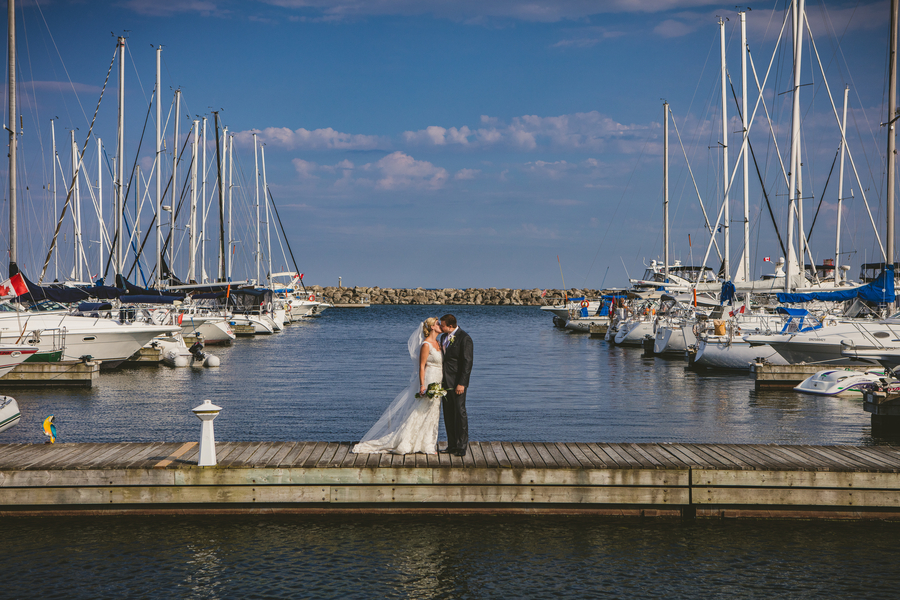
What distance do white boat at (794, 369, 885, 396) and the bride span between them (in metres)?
17.4

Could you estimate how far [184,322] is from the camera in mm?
46438

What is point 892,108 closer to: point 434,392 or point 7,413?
point 434,392

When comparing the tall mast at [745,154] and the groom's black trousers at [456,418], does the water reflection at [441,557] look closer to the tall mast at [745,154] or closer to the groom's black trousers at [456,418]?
the groom's black trousers at [456,418]

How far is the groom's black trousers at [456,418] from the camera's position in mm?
10492

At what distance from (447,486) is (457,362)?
168cm

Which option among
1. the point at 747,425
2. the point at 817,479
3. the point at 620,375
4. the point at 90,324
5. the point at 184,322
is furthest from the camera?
the point at 184,322

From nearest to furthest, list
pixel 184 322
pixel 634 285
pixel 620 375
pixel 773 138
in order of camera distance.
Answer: pixel 620 375 < pixel 773 138 < pixel 184 322 < pixel 634 285

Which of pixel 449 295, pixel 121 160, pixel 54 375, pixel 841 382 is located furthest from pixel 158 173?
pixel 449 295

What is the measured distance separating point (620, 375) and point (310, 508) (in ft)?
79.6

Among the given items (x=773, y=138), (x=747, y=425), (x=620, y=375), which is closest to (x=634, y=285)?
(x=773, y=138)

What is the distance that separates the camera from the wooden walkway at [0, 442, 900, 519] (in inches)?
403

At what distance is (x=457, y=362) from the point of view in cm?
1037

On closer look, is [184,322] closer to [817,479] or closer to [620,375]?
[620,375]

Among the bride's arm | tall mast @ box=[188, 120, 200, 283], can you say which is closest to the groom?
the bride's arm
